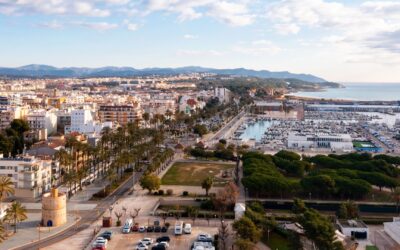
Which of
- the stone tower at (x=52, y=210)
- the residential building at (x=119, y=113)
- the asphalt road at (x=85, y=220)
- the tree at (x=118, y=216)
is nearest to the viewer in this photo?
the asphalt road at (x=85, y=220)

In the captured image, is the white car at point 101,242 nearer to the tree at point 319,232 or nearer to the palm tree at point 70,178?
the tree at point 319,232

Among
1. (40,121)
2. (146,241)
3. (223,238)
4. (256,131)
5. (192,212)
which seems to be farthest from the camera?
(256,131)

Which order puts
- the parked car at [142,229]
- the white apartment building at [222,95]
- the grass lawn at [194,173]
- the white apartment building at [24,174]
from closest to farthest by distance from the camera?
the parked car at [142,229]
the white apartment building at [24,174]
the grass lawn at [194,173]
the white apartment building at [222,95]

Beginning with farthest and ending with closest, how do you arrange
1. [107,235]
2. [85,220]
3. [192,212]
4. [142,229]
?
[192,212] < [85,220] < [142,229] < [107,235]

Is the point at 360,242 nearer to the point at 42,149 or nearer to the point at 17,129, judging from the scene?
the point at 42,149

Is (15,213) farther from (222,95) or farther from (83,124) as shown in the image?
(222,95)

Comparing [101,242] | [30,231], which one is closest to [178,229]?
[101,242]

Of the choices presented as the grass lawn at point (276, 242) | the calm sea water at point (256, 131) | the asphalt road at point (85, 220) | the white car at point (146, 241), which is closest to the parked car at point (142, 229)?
the white car at point (146, 241)
